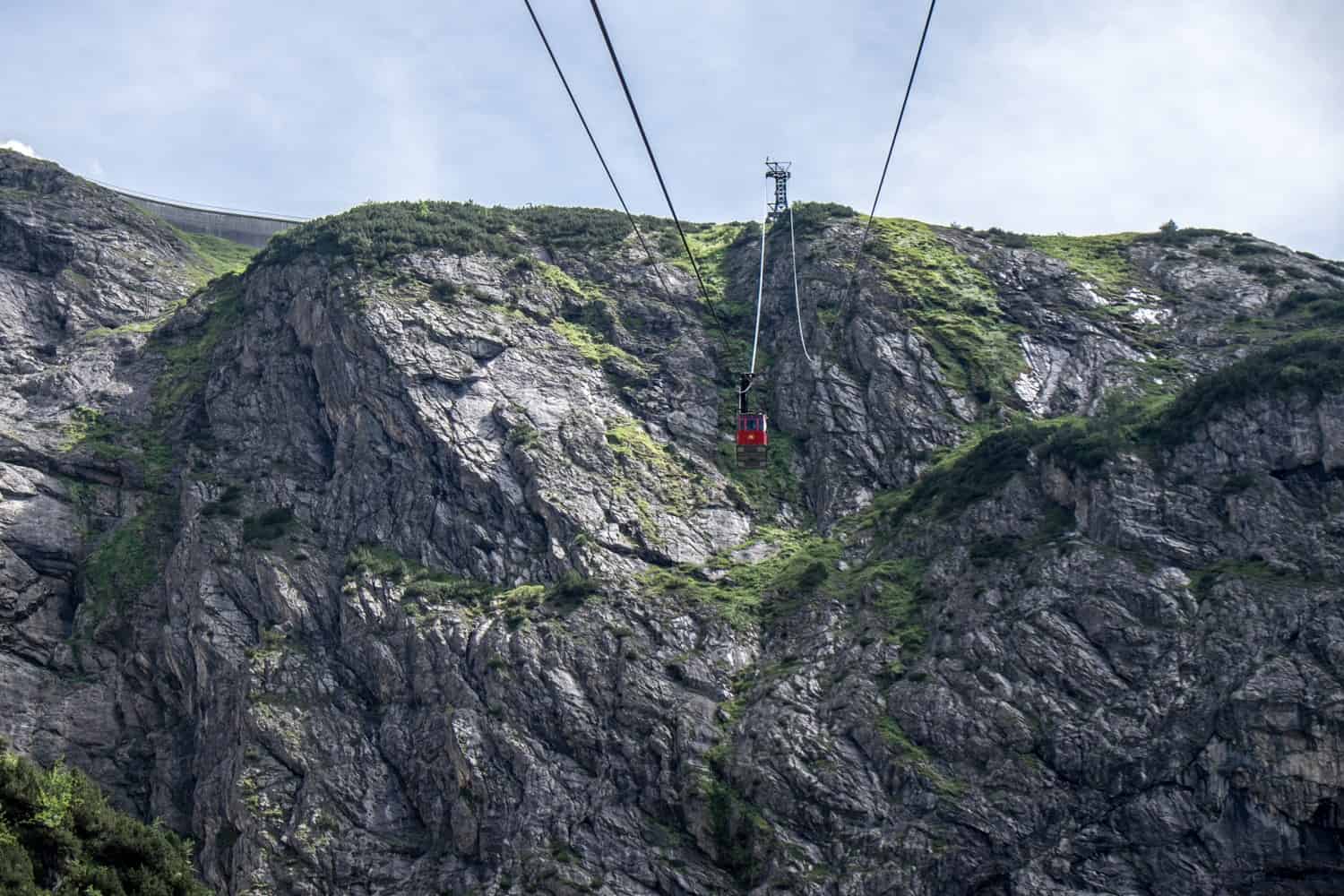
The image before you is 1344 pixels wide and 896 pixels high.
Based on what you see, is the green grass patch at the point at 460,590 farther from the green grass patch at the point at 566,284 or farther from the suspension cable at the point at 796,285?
the green grass patch at the point at 566,284

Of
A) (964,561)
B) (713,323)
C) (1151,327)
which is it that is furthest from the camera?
(713,323)

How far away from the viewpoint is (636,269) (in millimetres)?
74875

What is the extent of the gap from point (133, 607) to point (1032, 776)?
35.8 metres

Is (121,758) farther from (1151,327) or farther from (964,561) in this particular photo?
(1151,327)

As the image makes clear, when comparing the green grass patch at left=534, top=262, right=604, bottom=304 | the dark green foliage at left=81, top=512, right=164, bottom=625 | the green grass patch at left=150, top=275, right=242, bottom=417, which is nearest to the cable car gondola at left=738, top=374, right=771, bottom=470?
the dark green foliage at left=81, top=512, right=164, bottom=625

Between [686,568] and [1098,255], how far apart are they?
111 feet

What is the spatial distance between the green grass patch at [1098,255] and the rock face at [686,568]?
36 cm

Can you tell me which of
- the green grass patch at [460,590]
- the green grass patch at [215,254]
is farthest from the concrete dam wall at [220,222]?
the green grass patch at [460,590]

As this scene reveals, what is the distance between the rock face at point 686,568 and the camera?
41094mm

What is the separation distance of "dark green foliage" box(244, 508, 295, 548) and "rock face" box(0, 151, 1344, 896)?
0.20 meters

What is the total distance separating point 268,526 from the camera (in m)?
55.5

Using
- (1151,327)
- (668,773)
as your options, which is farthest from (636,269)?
(668,773)

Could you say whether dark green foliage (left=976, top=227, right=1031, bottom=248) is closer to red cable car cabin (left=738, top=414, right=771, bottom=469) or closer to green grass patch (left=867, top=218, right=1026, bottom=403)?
green grass patch (left=867, top=218, right=1026, bottom=403)

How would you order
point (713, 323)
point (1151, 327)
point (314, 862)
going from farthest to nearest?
point (713, 323) < point (1151, 327) < point (314, 862)
